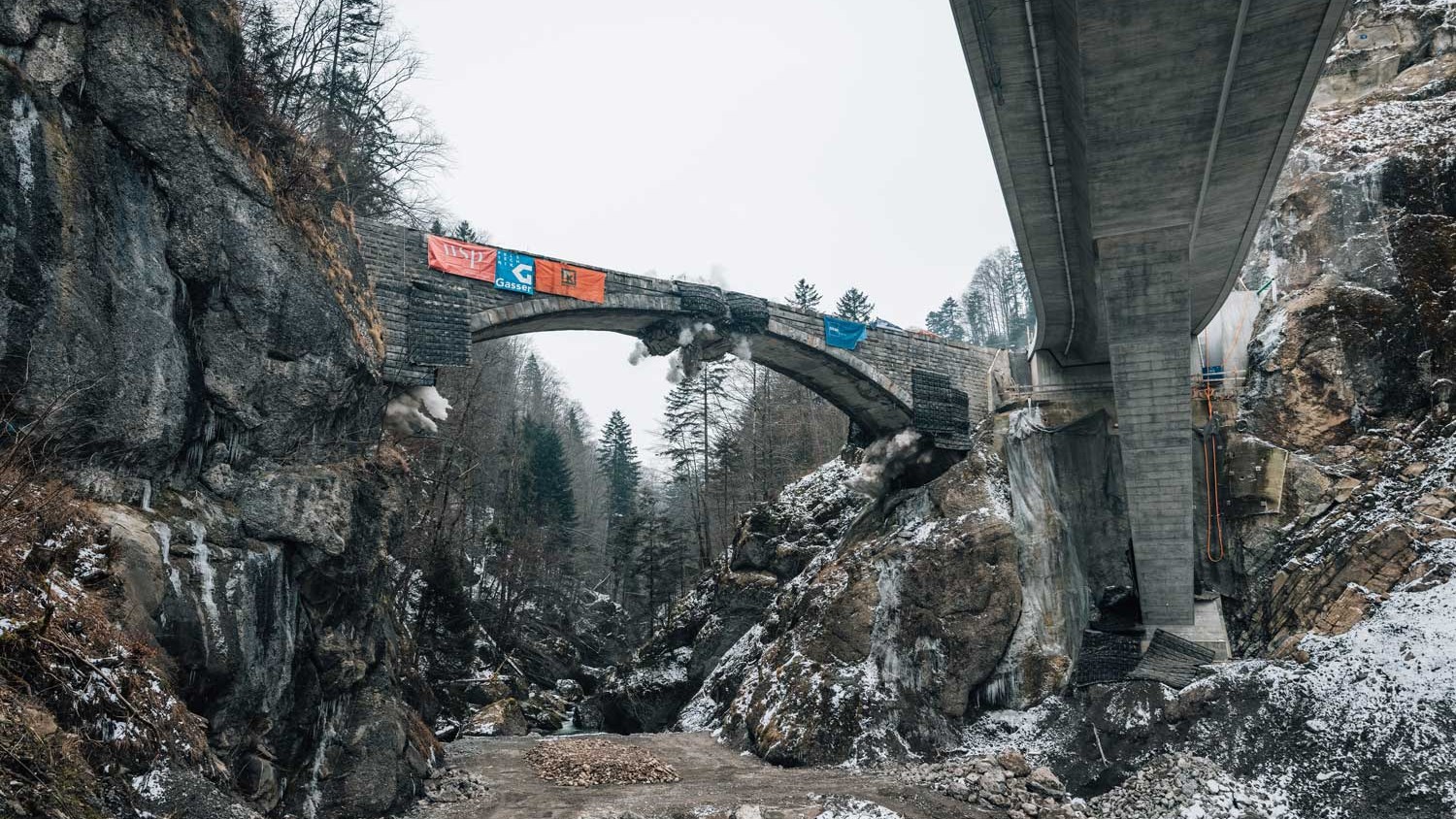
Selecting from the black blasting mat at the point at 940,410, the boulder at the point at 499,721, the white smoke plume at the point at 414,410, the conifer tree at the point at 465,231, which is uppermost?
the conifer tree at the point at 465,231

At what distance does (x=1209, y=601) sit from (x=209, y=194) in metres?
20.9

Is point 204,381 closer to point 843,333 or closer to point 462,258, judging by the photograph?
point 462,258

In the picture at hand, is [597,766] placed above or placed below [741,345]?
Answer: below

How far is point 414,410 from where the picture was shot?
14945 mm

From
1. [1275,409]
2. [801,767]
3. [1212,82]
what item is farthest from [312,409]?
[1275,409]

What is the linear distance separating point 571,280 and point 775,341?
18.7ft

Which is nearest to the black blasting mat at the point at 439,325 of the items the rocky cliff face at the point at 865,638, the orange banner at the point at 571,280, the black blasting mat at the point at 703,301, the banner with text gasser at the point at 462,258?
the banner with text gasser at the point at 462,258

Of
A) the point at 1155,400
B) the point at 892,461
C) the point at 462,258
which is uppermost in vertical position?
the point at 462,258

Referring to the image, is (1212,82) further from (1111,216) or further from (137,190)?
(137,190)

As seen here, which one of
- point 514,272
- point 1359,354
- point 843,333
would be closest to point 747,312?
point 843,333

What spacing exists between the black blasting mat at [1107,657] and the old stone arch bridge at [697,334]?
6232 mm

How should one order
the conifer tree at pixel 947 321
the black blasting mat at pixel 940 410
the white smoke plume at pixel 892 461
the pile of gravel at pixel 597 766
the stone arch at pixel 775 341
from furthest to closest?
the conifer tree at pixel 947 321, the white smoke plume at pixel 892 461, the black blasting mat at pixel 940 410, the stone arch at pixel 775 341, the pile of gravel at pixel 597 766

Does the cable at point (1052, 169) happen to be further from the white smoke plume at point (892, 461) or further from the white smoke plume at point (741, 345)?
the white smoke plume at point (741, 345)

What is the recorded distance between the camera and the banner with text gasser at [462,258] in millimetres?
15945
